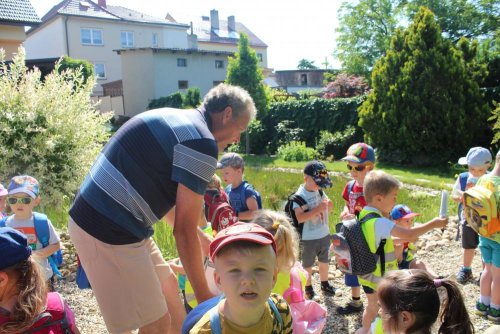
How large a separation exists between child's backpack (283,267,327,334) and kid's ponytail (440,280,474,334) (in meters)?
0.83

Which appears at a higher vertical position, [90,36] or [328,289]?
[90,36]

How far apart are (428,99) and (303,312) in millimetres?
12739

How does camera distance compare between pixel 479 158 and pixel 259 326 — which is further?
pixel 479 158

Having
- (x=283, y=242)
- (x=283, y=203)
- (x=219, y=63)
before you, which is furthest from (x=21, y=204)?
(x=219, y=63)

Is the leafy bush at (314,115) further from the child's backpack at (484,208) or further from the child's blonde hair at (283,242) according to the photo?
the child's blonde hair at (283,242)

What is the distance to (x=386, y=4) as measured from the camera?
118 ft

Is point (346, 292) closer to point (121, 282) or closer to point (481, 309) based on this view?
point (481, 309)

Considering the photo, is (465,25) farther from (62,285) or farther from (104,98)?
(62,285)

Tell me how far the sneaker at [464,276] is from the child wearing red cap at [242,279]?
3.79 metres

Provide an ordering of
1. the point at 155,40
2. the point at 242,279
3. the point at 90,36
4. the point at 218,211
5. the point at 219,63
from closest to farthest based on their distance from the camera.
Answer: the point at 242,279 → the point at 218,211 → the point at 219,63 → the point at 90,36 → the point at 155,40

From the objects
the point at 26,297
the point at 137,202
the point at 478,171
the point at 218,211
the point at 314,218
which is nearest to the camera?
the point at 26,297

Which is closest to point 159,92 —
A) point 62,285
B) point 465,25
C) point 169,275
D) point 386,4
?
point 386,4

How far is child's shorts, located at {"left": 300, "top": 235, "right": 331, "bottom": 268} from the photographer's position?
15.8 ft

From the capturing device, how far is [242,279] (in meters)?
1.89
